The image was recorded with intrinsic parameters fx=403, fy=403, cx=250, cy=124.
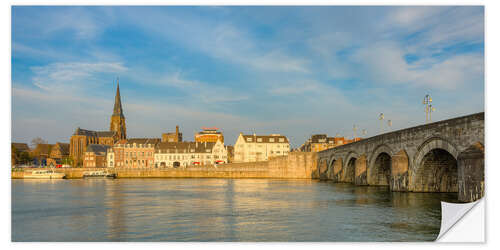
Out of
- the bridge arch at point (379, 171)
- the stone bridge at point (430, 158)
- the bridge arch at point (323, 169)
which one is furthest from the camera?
the bridge arch at point (323, 169)

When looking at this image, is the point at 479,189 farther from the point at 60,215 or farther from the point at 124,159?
the point at 124,159

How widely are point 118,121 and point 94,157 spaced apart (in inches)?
1389

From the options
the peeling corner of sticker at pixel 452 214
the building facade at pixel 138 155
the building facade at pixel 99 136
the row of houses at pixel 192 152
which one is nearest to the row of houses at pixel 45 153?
the building facade at pixel 99 136

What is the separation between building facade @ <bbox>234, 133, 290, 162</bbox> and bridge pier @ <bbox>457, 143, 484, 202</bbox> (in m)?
99.1

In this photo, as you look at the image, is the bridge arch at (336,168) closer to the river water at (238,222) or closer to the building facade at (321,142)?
the river water at (238,222)

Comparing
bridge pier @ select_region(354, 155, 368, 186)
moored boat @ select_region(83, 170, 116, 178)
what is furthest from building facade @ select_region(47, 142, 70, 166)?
bridge pier @ select_region(354, 155, 368, 186)

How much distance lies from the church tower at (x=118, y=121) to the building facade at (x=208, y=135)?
31.2 meters

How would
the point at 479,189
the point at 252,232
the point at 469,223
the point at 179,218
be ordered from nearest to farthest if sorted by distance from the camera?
the point at 469,223 < the point at 252,232 < the point at 479,189 < the point at 179,218

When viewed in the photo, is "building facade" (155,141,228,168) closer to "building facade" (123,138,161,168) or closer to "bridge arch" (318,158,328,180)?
"building facade" (123,138,161,168)

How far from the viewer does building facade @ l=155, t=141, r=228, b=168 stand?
124 metres

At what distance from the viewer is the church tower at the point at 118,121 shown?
165m

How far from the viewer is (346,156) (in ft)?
194
